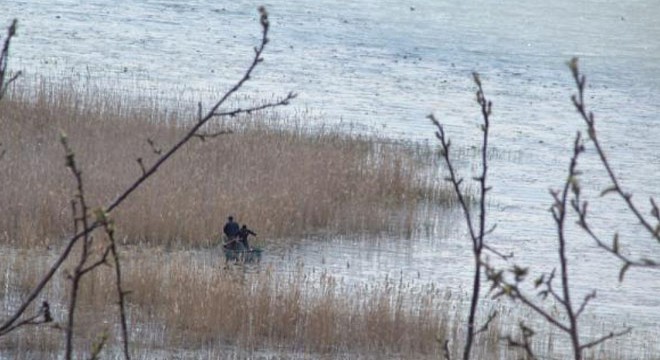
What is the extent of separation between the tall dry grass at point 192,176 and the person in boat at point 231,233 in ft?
2.15

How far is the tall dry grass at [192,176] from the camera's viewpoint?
13.5m

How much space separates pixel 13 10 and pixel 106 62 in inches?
526

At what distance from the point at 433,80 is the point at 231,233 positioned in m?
22.1

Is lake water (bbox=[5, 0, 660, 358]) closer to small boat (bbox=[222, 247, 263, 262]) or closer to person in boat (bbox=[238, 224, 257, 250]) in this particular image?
small boat (bbox=[222, 247, 263, 262])

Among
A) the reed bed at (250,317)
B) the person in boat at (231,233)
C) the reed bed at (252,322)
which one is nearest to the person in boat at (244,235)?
the person in boat at (231,233)

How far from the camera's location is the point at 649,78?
39094 mm

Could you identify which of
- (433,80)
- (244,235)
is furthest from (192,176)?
(433,80)

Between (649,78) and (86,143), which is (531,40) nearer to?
(649,78)

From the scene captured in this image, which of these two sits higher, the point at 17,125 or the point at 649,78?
the point at 649,78

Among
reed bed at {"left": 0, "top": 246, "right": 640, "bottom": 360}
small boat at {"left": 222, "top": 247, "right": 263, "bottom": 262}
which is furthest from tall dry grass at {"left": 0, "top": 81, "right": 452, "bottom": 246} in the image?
reed bed at {"left": 0, "top": 246, "right": 640, "bottom": 360}

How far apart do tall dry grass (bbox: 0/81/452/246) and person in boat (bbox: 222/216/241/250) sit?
2.15 feet

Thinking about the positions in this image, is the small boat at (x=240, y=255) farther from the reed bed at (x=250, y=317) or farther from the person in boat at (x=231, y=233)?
the reed bed at (x=250, y=317)

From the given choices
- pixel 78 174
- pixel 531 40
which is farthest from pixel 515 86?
pixel 78 174

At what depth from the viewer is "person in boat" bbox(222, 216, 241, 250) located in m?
12.9
